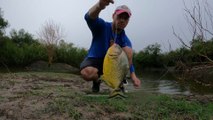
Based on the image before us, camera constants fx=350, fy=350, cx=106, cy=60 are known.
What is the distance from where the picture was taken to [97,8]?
448 cm

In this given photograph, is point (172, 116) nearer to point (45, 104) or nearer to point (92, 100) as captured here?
point (92, 100)

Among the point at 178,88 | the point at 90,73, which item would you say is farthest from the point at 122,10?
the point at 178,88

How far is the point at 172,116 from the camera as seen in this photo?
156 inches

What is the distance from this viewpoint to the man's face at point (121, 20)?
15.9ft

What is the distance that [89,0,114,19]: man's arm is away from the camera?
431 cm

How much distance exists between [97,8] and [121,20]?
1.73ft

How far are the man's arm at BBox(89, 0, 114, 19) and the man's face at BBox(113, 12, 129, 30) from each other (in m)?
0.33

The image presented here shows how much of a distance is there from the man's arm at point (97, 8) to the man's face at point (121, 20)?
329 mm

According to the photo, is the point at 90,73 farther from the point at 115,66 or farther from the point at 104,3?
the point at 104,3

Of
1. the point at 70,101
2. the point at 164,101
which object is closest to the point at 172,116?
the point at 164,101

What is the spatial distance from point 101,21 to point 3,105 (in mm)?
1912

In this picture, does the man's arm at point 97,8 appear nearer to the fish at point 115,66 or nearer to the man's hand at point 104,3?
the man's hand at point 104,3

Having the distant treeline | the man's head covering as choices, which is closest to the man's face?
the man's head covering

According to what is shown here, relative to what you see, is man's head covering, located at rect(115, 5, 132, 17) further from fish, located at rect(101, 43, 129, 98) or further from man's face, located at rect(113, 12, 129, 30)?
fish, located at rect(101, 43, 129, 98)
